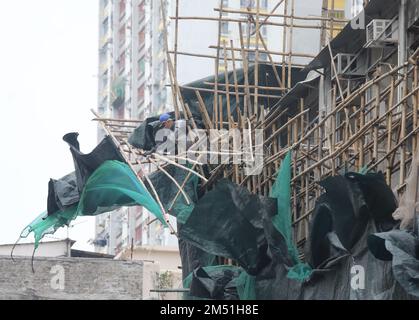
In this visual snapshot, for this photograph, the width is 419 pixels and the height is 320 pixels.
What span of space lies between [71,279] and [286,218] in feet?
24.1

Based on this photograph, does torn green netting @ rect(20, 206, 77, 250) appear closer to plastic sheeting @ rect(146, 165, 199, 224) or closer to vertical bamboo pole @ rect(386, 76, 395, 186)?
plastic sheeting @ rect(146, 165, 199, 224)

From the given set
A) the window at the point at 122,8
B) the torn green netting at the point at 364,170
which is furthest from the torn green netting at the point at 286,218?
the window at the point at 122,8

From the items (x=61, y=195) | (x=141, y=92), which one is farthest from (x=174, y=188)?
(x=141, y=92)

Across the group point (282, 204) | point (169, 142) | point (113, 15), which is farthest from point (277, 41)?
point (282, 204)

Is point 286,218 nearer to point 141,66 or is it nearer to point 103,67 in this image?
point 141,66

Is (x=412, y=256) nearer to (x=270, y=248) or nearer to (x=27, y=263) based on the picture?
(x=270, y=248)

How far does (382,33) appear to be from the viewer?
15.0m

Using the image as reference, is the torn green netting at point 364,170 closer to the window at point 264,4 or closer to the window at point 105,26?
the window at point 264,4

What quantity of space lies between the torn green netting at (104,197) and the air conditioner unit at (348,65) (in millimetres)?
2558

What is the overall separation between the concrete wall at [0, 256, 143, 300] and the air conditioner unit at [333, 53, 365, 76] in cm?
566

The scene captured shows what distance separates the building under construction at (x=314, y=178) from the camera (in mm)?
12445

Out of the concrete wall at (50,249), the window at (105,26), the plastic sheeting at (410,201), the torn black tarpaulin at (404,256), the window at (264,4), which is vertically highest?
the window at (105,26)

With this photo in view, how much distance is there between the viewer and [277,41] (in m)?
41.6

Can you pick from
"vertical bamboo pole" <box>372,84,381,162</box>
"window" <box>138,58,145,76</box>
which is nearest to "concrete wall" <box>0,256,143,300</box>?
"vertical bamboo pole" <box>372,84,381,162</box>
